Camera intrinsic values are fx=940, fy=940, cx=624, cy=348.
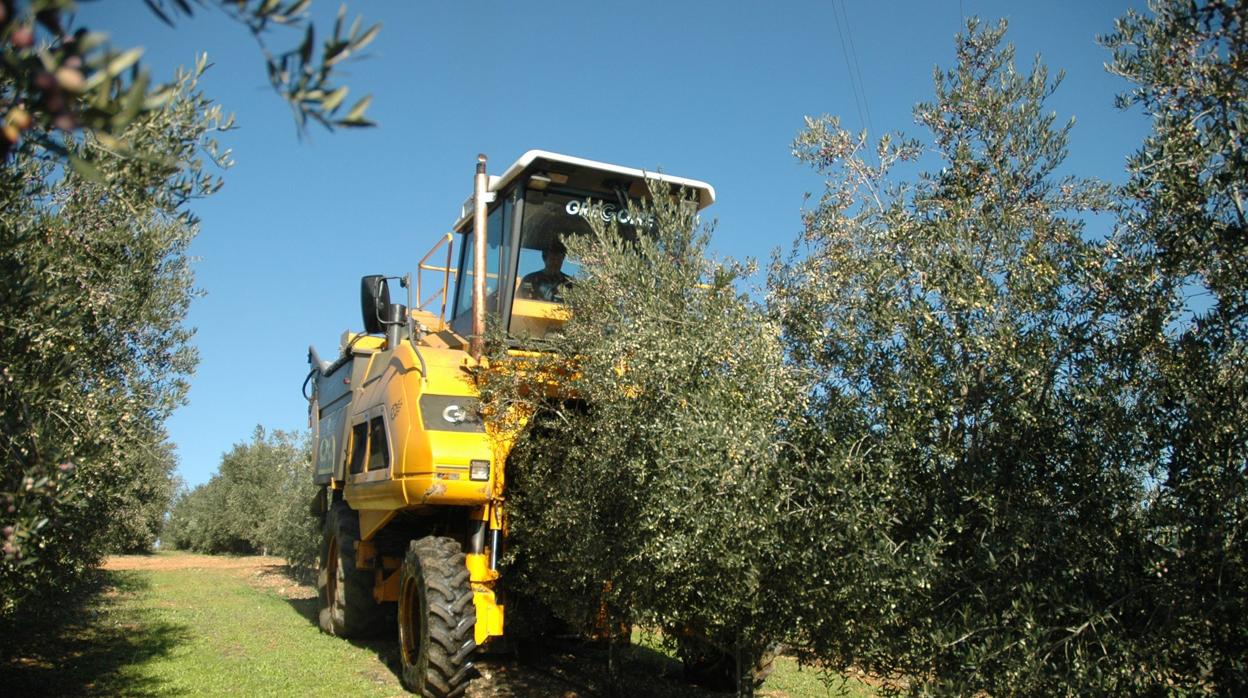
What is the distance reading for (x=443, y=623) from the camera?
821 cm

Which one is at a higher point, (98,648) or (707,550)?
(707,550)

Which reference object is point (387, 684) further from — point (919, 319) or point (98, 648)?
point (919, 319)

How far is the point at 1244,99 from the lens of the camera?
13.8ft

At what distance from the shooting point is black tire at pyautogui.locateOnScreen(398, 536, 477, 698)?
8188 millimetres

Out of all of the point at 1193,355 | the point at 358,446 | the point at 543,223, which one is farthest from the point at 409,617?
the point at 1193,355

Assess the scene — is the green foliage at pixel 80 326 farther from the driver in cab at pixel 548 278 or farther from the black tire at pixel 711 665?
the black tire at pixel 711 665

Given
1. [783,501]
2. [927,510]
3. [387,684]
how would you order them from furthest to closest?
[387,684] → [783,501] → [927,510]

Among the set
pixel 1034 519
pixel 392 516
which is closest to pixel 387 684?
pixel 392 516

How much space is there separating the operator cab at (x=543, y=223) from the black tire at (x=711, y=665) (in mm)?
3355

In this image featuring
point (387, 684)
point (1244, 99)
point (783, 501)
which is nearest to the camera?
point (1244, 99)

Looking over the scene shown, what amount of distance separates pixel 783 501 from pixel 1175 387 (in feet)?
7.51

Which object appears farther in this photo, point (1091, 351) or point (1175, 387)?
point (1091, 351)

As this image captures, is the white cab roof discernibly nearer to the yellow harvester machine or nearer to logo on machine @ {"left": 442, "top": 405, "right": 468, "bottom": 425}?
the yellow harvester machine

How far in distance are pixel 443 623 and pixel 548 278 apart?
3.51 metres
